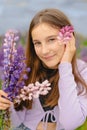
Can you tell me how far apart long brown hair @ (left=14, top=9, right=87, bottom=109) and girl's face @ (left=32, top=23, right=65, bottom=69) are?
0.10 ft

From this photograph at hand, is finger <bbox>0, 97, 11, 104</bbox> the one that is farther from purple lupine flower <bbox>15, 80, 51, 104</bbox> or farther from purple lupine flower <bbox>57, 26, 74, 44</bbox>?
purple lupine flower <bbox>57, 26, 74, 44</bbox>

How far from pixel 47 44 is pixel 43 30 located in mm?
63

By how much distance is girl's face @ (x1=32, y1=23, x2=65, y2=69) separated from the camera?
50.1 inches

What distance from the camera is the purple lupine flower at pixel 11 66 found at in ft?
3.47

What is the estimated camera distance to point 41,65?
57.5 inches

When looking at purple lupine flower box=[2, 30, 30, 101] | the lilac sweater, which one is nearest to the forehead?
the lilac sweater

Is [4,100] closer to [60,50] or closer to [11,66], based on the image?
[11,66]

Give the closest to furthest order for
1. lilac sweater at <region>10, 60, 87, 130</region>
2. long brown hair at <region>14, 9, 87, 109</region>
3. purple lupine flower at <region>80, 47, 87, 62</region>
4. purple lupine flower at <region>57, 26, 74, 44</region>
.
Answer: purple lupine flower at <region>57, 26, 74, 44</region> < lilac sweater at <region>10, 60, 87, 130</region> < long brown hair at <region>14, 9, 87, 109</region> < purple lupine flower at <region>80, 47, 87, 62</region>

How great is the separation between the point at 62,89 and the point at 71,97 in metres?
0.04

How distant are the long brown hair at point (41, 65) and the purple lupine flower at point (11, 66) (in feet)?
0.97

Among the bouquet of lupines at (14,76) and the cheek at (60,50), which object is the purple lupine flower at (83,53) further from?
the bouquet of lupines at (14,76)

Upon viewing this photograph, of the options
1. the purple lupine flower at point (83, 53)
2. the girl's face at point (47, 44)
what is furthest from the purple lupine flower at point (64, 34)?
the purple lupine flower at point (83, 53)

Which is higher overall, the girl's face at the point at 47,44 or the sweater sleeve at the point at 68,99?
the girl's face at the point at 47,44

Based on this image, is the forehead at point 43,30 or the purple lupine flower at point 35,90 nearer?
the purple lupine flower at point 35,90
